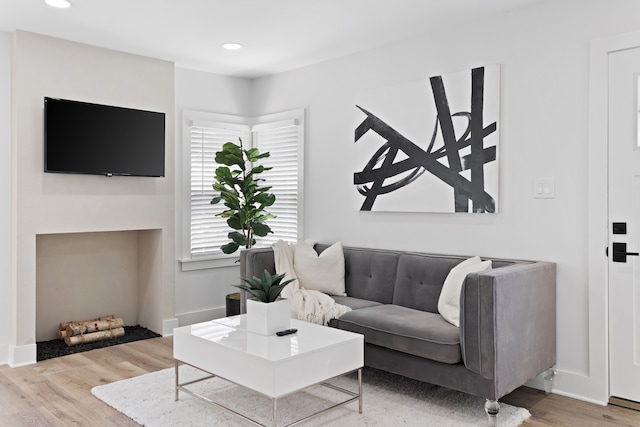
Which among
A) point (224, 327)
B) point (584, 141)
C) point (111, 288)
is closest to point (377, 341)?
point (224, 327)

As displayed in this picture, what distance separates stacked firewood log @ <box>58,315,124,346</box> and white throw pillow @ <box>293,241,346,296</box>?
180 cm

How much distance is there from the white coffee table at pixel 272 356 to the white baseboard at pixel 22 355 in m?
1.56

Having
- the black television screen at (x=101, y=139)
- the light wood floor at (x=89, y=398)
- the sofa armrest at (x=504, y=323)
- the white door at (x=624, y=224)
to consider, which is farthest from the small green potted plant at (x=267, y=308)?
the black television screen at (x=101, y=139)

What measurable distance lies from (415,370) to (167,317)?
2.61 meters

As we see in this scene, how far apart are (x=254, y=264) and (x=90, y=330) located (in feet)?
5.45

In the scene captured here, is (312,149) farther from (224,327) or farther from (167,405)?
(167,405)

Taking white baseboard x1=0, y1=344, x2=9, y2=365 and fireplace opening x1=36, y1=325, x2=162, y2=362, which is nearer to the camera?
white baseboard x1=0, y1=344, x2=9, y2=365

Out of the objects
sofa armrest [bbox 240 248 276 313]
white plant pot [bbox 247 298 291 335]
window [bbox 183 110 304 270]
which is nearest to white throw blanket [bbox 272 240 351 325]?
sofa armrest [bbox 240 248 276 313]

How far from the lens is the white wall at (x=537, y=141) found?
319 centimetres

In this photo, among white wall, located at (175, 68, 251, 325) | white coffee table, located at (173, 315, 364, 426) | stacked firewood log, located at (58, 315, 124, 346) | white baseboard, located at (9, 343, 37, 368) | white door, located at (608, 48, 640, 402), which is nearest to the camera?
white coffee table, located at (173, 315, 364, 426)

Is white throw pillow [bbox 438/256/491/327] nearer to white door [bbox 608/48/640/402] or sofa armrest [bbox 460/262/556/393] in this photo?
sofa armrest [bbox 460/262/556/393]

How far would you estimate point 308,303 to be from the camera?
366 centimetres

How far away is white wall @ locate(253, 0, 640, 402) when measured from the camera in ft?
10.5

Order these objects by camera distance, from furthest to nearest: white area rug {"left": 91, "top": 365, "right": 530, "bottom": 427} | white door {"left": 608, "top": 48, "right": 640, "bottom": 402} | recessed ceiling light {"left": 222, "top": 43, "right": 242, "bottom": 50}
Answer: recessed ceiling light {"left": 222, "top": 43, "right": 242, "bottom": 50}
white door {"left": 608, "top": 48, "right": 640, "bottom": 402}
white area rug {"left": 91, "top": 365, "right": 530, "bottom": 427}
